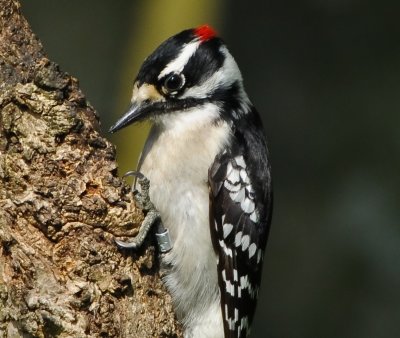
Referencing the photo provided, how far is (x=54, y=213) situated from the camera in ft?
11.9

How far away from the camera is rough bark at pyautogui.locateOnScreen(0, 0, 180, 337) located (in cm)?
362

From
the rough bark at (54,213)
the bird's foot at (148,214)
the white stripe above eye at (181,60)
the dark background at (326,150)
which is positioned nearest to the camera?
the rough bark at (54,213)

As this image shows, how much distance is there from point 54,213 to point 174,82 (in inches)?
44.2

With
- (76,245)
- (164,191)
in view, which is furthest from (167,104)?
(76,245)

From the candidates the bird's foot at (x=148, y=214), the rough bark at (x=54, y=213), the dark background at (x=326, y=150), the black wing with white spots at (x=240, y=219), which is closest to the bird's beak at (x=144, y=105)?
the bird's foot at (x=148, y=214)

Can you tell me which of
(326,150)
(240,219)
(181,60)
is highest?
(326,150)

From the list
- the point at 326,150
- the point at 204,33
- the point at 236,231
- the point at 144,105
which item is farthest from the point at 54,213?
the point at 326,150

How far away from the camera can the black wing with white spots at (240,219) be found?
4422mm

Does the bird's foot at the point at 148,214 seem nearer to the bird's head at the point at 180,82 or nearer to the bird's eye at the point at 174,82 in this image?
the bird's head at the point at 180,82

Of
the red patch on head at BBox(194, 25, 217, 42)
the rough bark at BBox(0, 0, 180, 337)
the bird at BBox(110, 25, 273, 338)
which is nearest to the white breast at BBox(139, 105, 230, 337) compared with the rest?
the bird at BBox(110, 25, 273, 338)

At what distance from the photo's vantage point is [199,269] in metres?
4.43

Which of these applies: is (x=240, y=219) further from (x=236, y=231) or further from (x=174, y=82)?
(x=174, y=82)

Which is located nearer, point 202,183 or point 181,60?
point 202,183

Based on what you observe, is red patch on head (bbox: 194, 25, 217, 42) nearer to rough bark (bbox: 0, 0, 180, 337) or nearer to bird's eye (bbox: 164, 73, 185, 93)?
bird's eye (bbox: 164, 73, 185, 93)
